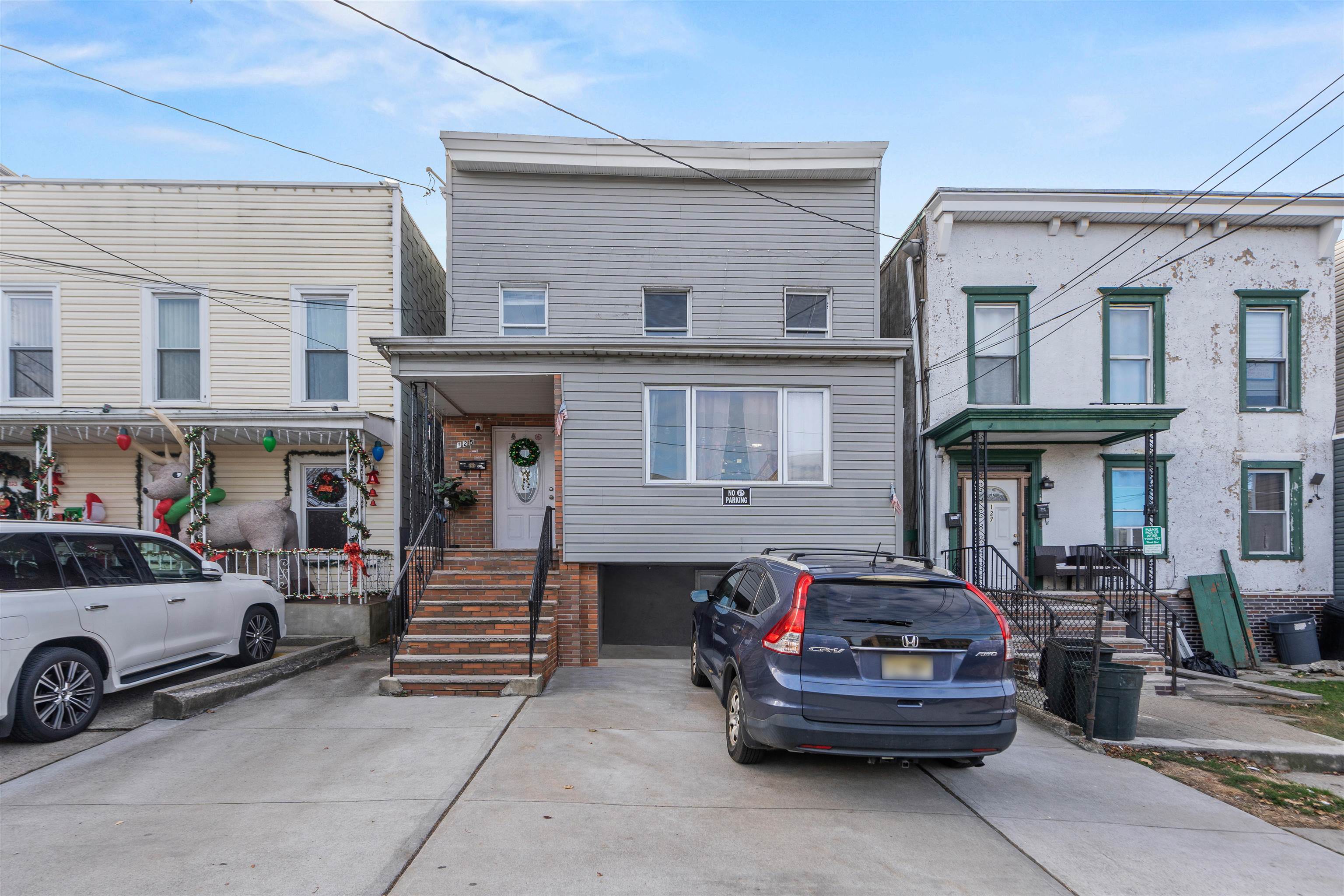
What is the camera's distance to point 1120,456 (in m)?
11.8

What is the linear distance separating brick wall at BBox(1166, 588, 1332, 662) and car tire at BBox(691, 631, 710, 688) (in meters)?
8.78

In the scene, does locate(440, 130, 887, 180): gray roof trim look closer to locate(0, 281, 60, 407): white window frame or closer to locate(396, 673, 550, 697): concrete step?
locate(0, 281, 60, 407): white window frame

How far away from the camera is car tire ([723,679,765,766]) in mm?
5316

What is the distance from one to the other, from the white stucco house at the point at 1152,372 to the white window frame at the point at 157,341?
12.0 metres

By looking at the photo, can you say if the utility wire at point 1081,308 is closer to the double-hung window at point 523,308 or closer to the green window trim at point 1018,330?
the green window trim at point 1018,330

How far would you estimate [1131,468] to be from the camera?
11.9 metres

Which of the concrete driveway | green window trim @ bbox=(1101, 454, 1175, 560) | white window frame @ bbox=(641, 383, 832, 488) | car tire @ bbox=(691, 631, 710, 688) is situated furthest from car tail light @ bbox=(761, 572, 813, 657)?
green window trim @ bbox=(1101, 454, 1175, 560)

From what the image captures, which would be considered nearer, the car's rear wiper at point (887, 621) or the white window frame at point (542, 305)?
the car's rear wiper at point (887, 621)

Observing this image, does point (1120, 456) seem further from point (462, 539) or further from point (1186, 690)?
point (462, 539)

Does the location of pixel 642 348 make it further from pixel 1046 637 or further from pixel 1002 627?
pixel 1046 637

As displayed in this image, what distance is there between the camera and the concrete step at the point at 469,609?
844 cm

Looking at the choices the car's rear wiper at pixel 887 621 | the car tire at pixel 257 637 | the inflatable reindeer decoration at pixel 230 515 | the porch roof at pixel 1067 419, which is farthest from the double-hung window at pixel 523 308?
the car's rear wiper at pixel 887 621

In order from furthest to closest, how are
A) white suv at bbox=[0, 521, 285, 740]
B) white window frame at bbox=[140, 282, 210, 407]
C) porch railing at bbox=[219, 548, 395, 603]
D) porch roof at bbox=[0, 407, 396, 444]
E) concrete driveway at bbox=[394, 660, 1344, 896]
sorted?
1. white window frame at bbox=[140, 282, 210, 407]
2. porch railing at bbox=[219, 548, 395, 603]
3. porch roof at bbox=[0, 407, 396, 444]
4. white suv at bbox=[0, 521, 285, 740]
5. concrete driveway at bbox=[394, 660, 1344, 896]

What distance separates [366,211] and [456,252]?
1.90 m
